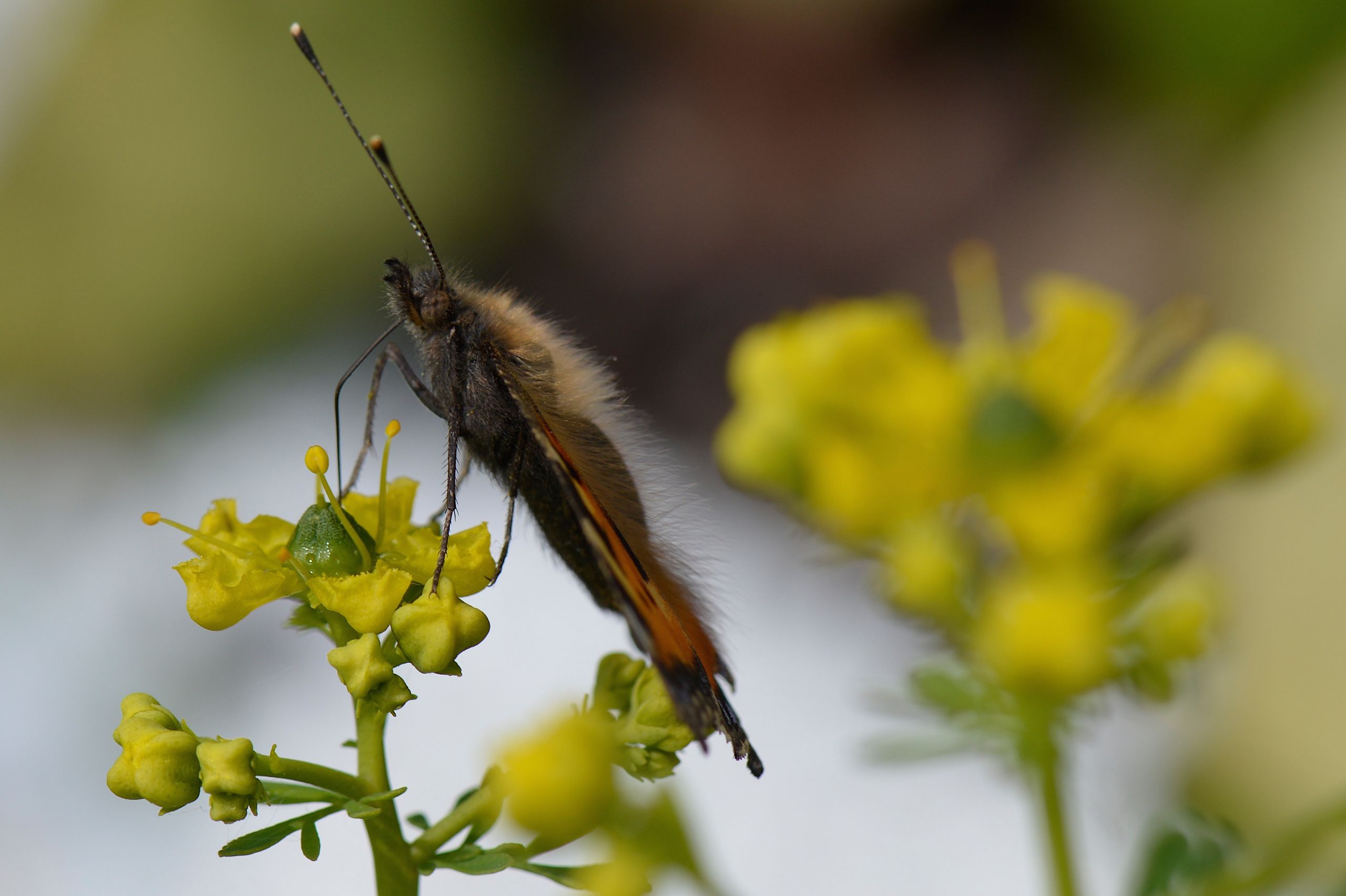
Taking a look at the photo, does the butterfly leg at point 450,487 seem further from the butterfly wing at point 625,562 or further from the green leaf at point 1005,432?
the green leaf at point 1005,432

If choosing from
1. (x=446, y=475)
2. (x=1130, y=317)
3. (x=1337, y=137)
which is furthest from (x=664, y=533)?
(x=1337, y=137)

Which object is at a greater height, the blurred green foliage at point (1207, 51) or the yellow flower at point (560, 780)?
the blurred green foliage at point (1207, 51)

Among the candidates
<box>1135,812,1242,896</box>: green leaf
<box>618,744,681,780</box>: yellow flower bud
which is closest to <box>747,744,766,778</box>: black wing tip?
<box>618,744,681,780</box>: yellow flower bud

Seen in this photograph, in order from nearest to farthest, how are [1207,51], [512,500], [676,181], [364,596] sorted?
[364,596] → [512,500] → [1207,51] → [676,181]

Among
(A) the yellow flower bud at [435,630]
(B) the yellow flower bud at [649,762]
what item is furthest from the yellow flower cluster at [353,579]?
(B) the yellow flower bud at [649,762]

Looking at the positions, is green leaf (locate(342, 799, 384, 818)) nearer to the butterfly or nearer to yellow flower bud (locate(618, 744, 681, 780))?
yellow flower bud (locate(618, 744, 681, 780))

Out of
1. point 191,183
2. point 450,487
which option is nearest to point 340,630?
point 450,487

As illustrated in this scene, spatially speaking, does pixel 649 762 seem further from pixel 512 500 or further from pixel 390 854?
pixel 512 500
